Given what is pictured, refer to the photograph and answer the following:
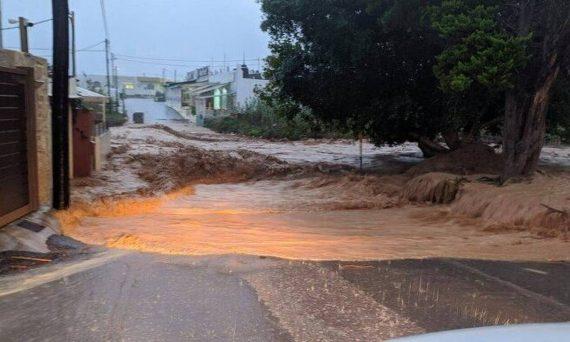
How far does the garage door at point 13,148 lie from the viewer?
7.93 meters

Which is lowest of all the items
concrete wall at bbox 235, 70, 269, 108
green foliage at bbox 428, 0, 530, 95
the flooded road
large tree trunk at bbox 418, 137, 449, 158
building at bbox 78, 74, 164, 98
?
the flooded road

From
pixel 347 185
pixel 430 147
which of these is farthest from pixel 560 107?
pixel 347 185

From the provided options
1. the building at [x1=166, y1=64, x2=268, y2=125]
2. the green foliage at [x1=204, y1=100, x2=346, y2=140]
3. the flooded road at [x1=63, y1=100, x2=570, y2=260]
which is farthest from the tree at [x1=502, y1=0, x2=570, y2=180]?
the building at [x1=166, y1=64, x2=268, y2=125]

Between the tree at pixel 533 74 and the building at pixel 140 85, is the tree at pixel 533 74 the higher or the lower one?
the lower one

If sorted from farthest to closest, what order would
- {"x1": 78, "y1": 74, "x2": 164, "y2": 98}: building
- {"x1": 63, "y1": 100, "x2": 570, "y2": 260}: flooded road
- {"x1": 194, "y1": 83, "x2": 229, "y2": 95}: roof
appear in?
1. {"x1": 78, "y1": 74, "x2": 164, "y2": 98}: building
2. {"x1": 194, "y1": 83, "x2": 229, "y2": 95}: roof
3. {"x1": 63, "y1": 100, "x2": 570, "y2": 260}: flooded road

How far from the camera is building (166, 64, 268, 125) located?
56.4 meters

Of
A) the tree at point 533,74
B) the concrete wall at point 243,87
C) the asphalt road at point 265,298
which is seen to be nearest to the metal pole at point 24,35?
the asphalt road at point 265,298

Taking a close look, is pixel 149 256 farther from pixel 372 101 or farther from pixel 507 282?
pixel 372 101

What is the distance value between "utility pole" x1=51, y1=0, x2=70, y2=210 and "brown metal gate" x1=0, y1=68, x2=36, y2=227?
575 millimetres

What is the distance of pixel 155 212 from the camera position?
11.8 meters

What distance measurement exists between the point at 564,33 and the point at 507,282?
717cm

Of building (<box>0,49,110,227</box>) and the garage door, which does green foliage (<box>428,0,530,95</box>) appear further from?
the garage door

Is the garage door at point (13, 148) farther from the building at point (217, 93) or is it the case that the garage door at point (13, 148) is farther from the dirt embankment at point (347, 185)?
the building at point (217, 93)

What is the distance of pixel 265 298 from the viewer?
5203mm
